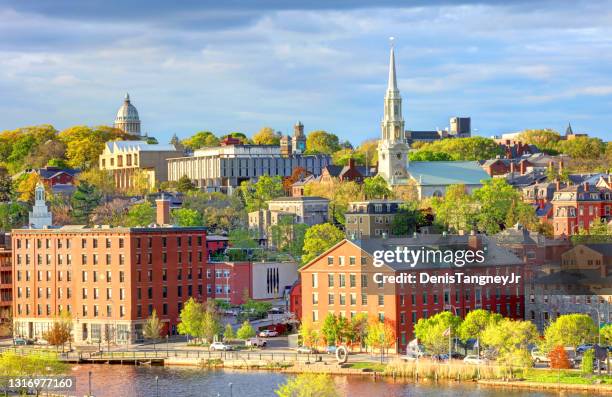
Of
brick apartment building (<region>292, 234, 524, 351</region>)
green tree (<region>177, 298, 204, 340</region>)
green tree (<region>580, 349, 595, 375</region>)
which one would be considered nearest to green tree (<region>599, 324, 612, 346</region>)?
green tree (<region>580, 349, 595, 375</region>)

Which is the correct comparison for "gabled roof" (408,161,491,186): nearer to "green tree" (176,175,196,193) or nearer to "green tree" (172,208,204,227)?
"green tree" (176,175,196,193)

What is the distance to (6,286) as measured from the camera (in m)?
108

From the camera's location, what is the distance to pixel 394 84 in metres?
167

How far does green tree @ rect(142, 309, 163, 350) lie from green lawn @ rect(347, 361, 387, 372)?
1694 cm

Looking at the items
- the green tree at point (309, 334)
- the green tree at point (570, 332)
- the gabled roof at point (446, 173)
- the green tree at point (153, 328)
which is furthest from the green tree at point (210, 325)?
the gabled roof at point (446, 173)

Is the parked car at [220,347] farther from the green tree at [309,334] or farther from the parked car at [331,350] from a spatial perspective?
the parked car at [331,350]

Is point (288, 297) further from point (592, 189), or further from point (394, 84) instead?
point (394, 84)

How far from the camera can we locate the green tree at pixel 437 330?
84062mm

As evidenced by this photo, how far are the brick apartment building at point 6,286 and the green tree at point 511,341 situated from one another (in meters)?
36.5

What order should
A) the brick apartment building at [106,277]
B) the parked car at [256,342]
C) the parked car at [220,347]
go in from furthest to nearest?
the brick apartment building at [106,277]
the parked car at [256,342]
the parked car at [220,347]

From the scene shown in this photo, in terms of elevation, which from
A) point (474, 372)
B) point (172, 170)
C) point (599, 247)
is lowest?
point (474, 372)

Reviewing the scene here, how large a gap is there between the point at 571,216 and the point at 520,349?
49164 millimetres

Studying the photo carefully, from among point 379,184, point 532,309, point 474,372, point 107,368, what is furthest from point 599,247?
point 379,184

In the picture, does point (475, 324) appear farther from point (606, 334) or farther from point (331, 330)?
point (331, 330)
